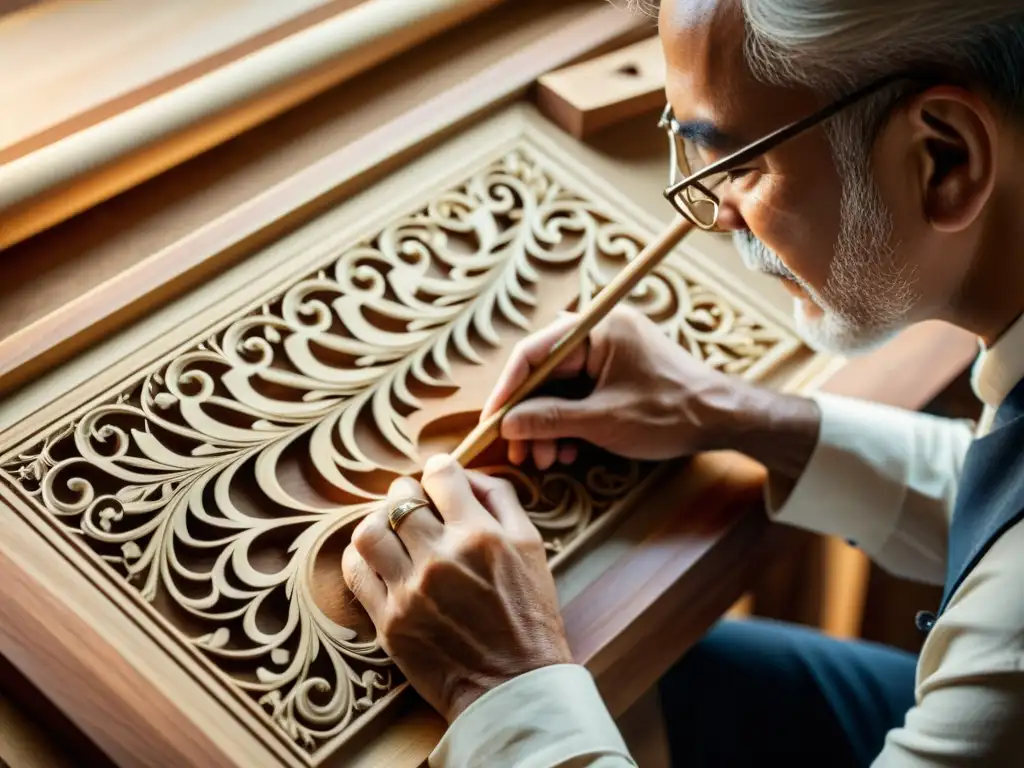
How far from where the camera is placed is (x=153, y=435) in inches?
36.9

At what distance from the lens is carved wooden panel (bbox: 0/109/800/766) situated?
860 mm

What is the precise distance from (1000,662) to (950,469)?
0.39m

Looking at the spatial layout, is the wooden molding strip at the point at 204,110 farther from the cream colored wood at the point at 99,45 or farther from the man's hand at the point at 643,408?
the man's hand at the point at 643,408

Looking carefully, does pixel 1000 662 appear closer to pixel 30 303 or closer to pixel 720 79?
pixel 720 79

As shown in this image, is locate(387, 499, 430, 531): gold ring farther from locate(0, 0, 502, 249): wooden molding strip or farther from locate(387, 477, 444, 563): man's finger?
locate(0, 0, 502, 249): wooden molding strip

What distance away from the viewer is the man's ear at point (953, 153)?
77 cm

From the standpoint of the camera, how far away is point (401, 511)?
0.90 metres

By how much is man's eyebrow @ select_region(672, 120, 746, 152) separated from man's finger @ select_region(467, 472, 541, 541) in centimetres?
32

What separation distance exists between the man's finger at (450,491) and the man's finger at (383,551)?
5cm

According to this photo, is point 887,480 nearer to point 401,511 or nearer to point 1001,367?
point 1001,367

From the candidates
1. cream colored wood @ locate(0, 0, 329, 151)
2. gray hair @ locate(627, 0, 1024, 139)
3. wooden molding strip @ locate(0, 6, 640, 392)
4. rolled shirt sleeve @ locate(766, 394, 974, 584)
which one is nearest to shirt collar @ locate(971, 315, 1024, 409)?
rolled shirt sleeve @ locate(766, 394, 974, 584)

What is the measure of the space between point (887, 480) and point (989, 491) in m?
0.19

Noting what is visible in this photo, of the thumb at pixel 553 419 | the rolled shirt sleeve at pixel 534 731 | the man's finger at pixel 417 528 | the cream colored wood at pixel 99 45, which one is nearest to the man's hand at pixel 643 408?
the thumb at pixel 553 419

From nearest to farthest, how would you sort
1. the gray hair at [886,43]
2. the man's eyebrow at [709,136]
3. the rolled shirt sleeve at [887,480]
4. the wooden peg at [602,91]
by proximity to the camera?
the gray hair at [886,43], the man's eyebrow at [709,136], the rolled shirt sleeve at [887,480], the wooden peg at [602,91]
